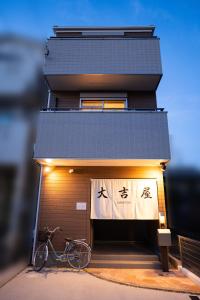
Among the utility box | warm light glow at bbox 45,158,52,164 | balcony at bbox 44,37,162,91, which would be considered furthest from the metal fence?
balcony at bbox 44,37,162,91

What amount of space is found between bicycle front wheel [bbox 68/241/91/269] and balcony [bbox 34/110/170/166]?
8.58 ft

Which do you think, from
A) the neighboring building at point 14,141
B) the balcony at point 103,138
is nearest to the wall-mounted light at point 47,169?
the balcony at point 103,138

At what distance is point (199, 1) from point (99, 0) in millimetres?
9483

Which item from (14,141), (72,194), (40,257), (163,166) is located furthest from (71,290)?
(163,166)

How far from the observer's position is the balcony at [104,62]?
6816 millimetres

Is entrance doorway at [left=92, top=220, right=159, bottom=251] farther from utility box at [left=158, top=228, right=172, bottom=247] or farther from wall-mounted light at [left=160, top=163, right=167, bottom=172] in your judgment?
wall-mounted light at [left=160, top=163, right=167, bottom=172]

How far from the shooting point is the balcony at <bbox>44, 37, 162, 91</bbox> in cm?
682

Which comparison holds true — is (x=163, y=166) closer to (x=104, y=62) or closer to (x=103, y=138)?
(x=103, y=138)

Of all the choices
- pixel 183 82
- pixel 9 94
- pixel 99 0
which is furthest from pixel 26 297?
pixel 183 82

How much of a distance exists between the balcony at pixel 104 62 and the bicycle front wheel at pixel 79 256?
5.84 metres

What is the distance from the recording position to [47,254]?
5.43 metres

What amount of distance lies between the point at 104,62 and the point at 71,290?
23.3ft

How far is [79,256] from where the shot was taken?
5.50 meters

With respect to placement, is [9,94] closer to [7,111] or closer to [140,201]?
[7,111]
